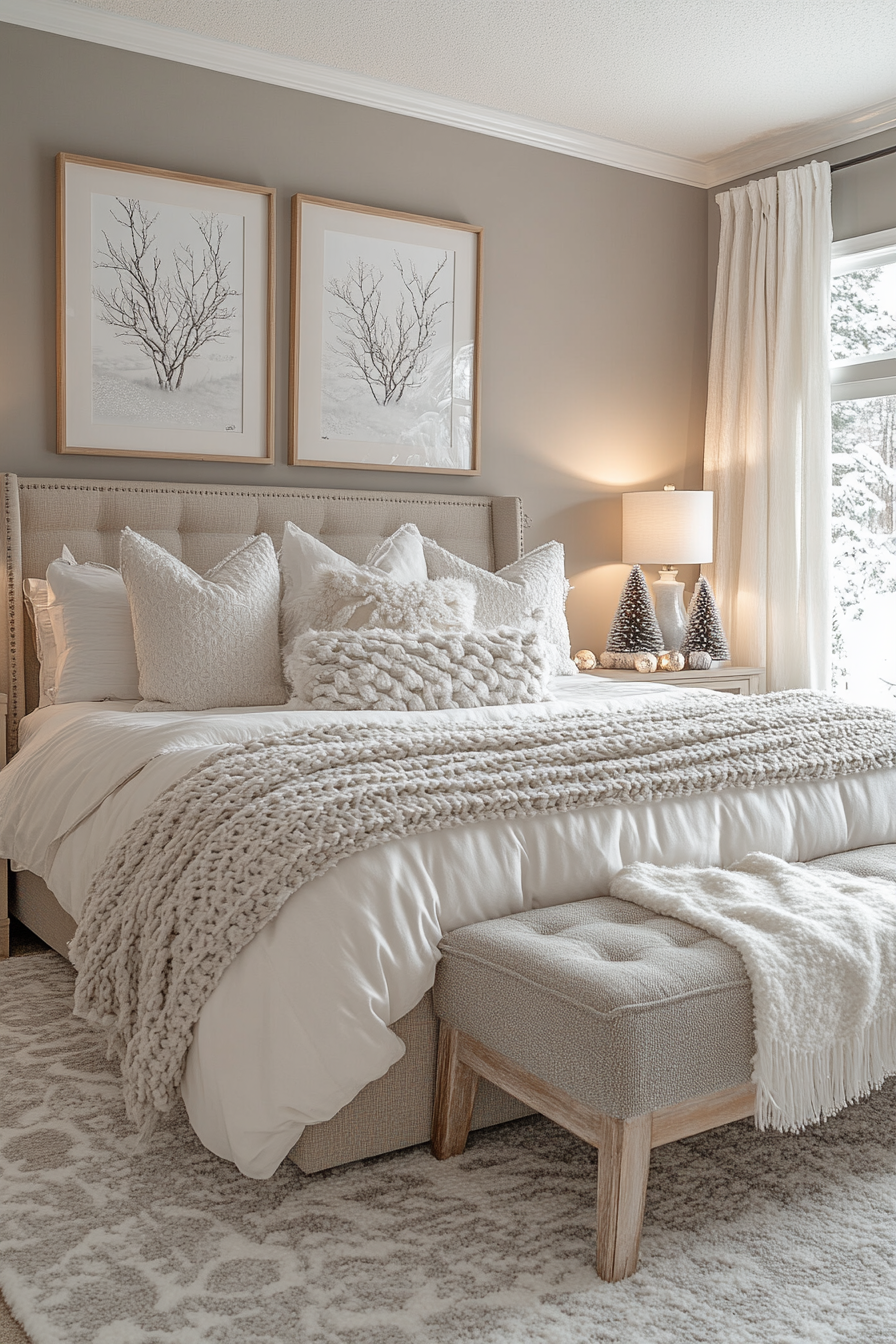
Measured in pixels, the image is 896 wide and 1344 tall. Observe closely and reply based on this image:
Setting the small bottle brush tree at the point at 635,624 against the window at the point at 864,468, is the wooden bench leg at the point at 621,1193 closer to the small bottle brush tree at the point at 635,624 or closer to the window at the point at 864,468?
the small bottle brush tree at the point at 635,624

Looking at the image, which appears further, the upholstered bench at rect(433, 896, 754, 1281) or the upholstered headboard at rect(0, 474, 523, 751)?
the upholstered headboard at rect(0, 474, 523, 751)

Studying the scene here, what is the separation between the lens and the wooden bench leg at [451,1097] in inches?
75.4

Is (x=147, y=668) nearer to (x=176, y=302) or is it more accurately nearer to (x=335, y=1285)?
(x=176, y=302)

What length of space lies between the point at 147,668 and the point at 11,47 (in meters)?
1.92

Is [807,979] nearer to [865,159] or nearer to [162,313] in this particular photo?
[162,313]

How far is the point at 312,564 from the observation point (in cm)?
342

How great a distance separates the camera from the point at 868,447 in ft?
14.8

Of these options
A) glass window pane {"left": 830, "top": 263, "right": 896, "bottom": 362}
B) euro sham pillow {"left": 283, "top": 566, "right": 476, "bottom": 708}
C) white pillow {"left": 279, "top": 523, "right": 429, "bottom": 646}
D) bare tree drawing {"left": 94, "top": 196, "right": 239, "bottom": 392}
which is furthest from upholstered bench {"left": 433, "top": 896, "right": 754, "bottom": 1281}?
glass window pane {"left": 830, "top": 263, "right": 896, "bottom": 362}

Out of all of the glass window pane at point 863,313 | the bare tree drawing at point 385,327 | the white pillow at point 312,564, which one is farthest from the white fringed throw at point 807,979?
the glass window pane at point 863,313

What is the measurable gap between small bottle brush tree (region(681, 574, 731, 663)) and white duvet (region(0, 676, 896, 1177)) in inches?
76.9

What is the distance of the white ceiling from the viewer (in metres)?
3.46

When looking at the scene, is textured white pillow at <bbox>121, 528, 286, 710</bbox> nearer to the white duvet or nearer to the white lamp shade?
the white duvet

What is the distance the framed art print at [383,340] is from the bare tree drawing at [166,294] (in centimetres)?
29

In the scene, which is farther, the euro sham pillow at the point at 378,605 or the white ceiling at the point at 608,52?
the white ceiling at the point at 608,52
